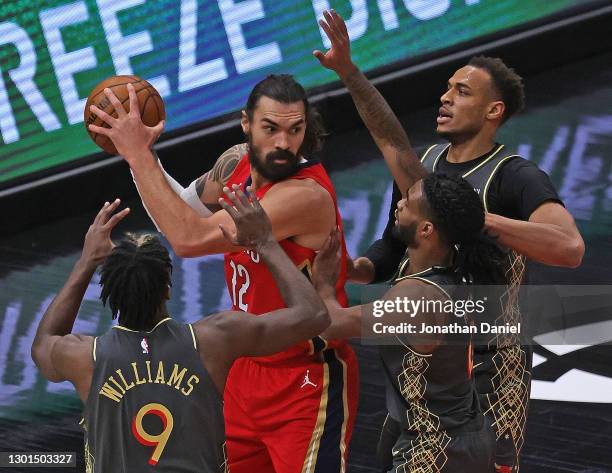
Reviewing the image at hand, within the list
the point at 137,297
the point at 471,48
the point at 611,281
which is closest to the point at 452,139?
the point at 137,297

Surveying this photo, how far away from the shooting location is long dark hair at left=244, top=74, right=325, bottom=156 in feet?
18.3

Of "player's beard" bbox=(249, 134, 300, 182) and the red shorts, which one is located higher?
"player's beard" bbox=(249, 134, 300, 182)

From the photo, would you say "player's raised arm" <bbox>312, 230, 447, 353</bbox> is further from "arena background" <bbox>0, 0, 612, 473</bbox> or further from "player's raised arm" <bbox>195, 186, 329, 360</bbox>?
"arena background" <bbox>0, 0, 612, 473</bbox>

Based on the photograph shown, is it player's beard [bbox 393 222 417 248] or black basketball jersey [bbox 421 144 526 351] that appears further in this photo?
black basketball jersey [bbox 421 144 526 351]

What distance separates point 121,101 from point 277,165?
67cm

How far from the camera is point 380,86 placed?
33.7 ft

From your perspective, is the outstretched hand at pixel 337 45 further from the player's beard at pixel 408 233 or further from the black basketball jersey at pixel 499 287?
the player's beard at pixel 408 233

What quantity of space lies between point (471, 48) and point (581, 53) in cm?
125

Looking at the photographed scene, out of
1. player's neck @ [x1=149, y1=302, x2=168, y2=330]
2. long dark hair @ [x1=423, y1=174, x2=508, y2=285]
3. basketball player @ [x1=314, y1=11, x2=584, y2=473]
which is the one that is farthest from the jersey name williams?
basketball player @ [x1=314, y1=11, x2=584, y2=473]

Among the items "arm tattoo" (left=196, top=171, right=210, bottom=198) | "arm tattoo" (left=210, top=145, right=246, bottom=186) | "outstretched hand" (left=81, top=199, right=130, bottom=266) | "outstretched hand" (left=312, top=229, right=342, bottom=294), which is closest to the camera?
"outstretched hand" (left=81, top=199, right=130, bottom=266)

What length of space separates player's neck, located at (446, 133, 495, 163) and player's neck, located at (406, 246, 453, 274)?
2.60ft

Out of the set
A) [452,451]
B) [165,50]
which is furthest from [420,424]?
[165,50]

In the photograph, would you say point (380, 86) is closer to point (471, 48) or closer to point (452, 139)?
point (471, 48)

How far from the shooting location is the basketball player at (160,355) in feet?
15.0
